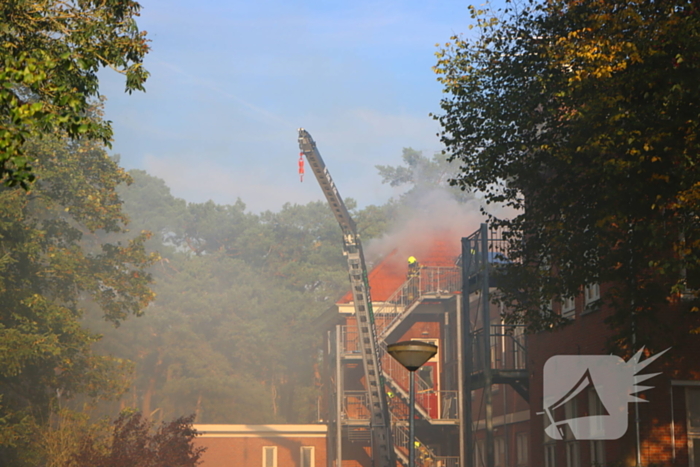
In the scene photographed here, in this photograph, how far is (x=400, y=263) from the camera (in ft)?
148

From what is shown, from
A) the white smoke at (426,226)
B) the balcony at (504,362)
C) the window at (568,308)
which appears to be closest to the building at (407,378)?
the balcony at (504,362)

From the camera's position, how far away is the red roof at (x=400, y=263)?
42.7 metres

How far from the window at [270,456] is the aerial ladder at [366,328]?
10.7m

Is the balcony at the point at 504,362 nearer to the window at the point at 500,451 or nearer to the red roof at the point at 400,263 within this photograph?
the window at the point at 500,451

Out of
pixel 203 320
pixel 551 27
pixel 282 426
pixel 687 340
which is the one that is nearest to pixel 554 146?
pixel 551 27

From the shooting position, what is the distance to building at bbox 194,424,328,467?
41.4 metres

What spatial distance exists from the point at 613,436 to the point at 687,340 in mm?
2559

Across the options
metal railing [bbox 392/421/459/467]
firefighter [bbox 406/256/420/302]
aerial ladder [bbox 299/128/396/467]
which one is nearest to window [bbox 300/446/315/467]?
metal railing [bbox 392/421/459/467]

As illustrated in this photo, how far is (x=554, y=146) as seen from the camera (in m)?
15.7

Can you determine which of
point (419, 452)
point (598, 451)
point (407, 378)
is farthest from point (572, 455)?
point (407, 378)

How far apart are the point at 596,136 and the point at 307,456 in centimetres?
3069

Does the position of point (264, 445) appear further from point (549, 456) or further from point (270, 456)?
point (549, 456)

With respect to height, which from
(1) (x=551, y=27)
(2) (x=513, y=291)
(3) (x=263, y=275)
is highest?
(3) (x=263, y=275)

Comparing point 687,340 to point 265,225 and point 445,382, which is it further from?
point 265,225
